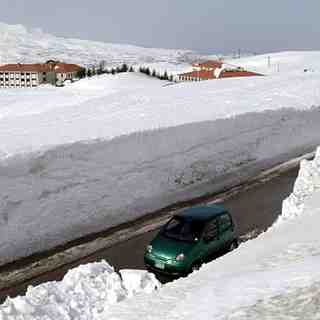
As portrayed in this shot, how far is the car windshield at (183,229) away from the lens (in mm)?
Result: 12366

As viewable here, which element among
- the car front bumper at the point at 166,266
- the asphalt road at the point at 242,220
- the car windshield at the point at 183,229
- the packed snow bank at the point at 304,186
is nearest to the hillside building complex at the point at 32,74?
→ the asphalt road at the point at 242,220

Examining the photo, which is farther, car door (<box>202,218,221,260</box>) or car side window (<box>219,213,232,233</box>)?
car side window (<box>219,213,232,233</box>)

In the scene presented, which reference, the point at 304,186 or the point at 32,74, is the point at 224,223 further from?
the point at 32,74

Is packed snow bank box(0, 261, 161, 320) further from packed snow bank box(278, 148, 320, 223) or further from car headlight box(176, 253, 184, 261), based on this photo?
packed snow bank box(278, 148, 320, 223)

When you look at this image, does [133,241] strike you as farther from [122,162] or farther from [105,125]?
[105,125]

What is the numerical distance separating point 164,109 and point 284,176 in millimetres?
8003

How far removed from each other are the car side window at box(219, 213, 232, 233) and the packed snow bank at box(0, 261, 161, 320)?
4.95 meters

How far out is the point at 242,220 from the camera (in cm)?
1636

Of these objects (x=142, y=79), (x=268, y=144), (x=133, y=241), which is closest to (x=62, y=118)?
(x=268, y=144)

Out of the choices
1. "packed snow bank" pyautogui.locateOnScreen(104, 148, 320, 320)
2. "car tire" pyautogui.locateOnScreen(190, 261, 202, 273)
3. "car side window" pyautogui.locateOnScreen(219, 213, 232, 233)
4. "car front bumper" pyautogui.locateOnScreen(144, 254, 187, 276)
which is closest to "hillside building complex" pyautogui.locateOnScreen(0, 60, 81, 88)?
"car side window" pyautogui.locateOnScreen(219, 213, 232, 233)

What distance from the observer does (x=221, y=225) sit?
13031mm

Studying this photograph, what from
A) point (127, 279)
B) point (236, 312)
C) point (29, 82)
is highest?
point (236, 312)

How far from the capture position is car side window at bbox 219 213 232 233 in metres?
13.0

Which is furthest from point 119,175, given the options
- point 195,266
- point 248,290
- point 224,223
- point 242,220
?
point 248,290
